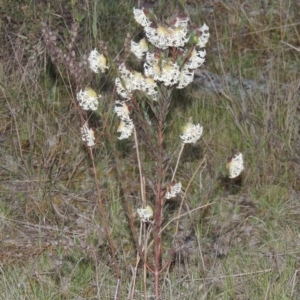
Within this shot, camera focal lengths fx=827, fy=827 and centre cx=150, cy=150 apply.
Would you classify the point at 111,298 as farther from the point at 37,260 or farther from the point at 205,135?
the point at 205,135

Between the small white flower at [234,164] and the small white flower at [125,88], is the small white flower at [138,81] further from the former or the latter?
A: the small white flower at [234,164]

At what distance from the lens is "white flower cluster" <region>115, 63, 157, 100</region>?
8.83ft

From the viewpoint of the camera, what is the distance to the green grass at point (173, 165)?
3.19 meters

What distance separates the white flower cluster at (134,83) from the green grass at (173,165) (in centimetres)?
44

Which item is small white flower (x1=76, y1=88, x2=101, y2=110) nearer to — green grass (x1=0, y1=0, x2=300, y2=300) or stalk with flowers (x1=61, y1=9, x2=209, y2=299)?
stalk with flowers (x1=61, y1=9, x2=209, y2=299)

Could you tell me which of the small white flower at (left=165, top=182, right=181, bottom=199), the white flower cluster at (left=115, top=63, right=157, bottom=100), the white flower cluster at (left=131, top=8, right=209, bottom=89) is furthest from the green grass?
the white flower cluster at (left=131, top=8, right=209, bottom=89)

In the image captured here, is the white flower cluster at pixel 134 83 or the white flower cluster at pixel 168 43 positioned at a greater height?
the white flower cluster at pixel 168 43

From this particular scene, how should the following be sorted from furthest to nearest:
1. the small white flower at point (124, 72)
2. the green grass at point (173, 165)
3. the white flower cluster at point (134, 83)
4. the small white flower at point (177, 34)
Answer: the green grass at point (173, 165) → the small white flower at point (124, 72) → the white flower cluster at point (134, 83) → the small white flower at point (177, 34)

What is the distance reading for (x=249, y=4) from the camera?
4.38 metres

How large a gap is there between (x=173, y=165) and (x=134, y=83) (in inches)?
43.2

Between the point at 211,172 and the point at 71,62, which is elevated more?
the point at 71,62

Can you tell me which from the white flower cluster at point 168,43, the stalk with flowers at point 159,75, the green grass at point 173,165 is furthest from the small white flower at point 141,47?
the green grass at point 173,165

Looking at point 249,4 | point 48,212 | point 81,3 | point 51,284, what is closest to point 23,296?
point 51,284

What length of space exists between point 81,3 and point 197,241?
133 cm
